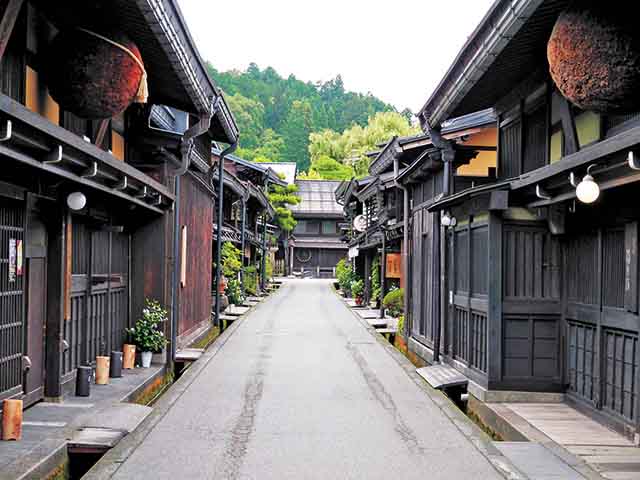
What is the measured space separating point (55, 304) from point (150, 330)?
4.23 meters

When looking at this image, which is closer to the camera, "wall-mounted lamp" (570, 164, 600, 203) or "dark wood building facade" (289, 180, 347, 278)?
"wall-mounted lamp" (570, 164, 600, 203)

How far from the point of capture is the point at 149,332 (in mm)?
14922

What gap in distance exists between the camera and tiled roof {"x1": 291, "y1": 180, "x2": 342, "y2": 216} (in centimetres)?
7694

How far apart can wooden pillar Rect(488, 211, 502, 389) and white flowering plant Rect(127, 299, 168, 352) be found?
6.69 meters

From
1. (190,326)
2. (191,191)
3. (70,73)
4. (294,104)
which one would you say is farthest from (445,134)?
(294,104)

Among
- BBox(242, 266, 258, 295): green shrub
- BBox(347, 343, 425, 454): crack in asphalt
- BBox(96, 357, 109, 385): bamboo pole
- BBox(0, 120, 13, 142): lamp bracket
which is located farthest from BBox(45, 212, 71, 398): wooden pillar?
BBox(242, 266, 258, 295): green shrub

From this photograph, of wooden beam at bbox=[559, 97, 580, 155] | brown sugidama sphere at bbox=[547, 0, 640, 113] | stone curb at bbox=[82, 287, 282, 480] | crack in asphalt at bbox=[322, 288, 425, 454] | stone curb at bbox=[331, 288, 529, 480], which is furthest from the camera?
wooden beam at bbox=[559, 97, 580, 155]

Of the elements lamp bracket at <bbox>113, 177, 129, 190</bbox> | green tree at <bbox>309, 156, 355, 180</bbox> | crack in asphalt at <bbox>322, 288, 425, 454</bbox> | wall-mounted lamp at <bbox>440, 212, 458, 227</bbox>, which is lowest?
crack in asphalt at <bbox>322, 288, 425, 454</bbox>

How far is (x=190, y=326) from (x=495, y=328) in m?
10.3

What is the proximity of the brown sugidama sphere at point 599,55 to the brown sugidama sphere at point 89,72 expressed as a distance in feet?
16.0

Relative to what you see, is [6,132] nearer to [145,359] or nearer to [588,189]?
[588,189]

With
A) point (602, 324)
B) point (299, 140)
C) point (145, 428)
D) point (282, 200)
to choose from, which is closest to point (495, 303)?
point (602, 324)

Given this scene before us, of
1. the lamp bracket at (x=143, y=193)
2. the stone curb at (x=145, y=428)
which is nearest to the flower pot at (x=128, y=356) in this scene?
the stone curb at (x=145, y=428)

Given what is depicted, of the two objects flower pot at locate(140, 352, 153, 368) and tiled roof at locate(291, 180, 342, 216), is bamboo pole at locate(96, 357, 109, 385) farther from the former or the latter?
tiled roof at locate(291, 180, 342, 216)
